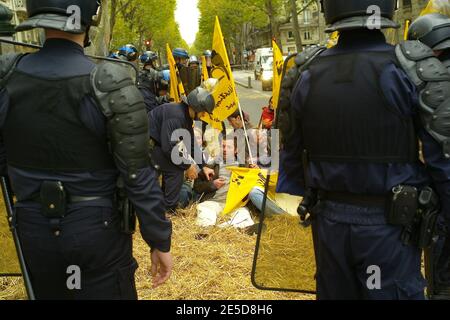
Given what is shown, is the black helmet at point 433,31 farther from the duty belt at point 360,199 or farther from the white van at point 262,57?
the white van at point 262,57

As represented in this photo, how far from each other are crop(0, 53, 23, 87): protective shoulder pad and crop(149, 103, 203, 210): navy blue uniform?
3196 millimetres

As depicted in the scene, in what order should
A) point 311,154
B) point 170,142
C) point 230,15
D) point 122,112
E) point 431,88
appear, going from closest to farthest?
point 431,88
point 122,112
point 311,154
point 170,142
point 230,15

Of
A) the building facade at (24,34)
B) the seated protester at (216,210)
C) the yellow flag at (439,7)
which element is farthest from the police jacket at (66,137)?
the seated protester at (216,210)

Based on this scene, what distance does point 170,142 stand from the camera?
5.58 m

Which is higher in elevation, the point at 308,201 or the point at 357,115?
the point at 357,115

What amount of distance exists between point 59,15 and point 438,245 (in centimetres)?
238

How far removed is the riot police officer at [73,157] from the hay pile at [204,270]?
168 centimetres

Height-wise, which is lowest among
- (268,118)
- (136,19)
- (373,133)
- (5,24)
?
(268,118)

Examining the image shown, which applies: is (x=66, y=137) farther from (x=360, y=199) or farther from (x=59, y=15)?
(x=360, y=199)

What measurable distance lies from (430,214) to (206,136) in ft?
24.0

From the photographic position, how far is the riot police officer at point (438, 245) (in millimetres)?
2854

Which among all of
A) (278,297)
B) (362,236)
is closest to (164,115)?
(278,297)

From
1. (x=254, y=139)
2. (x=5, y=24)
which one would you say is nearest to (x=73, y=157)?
(x=5, y=24)
